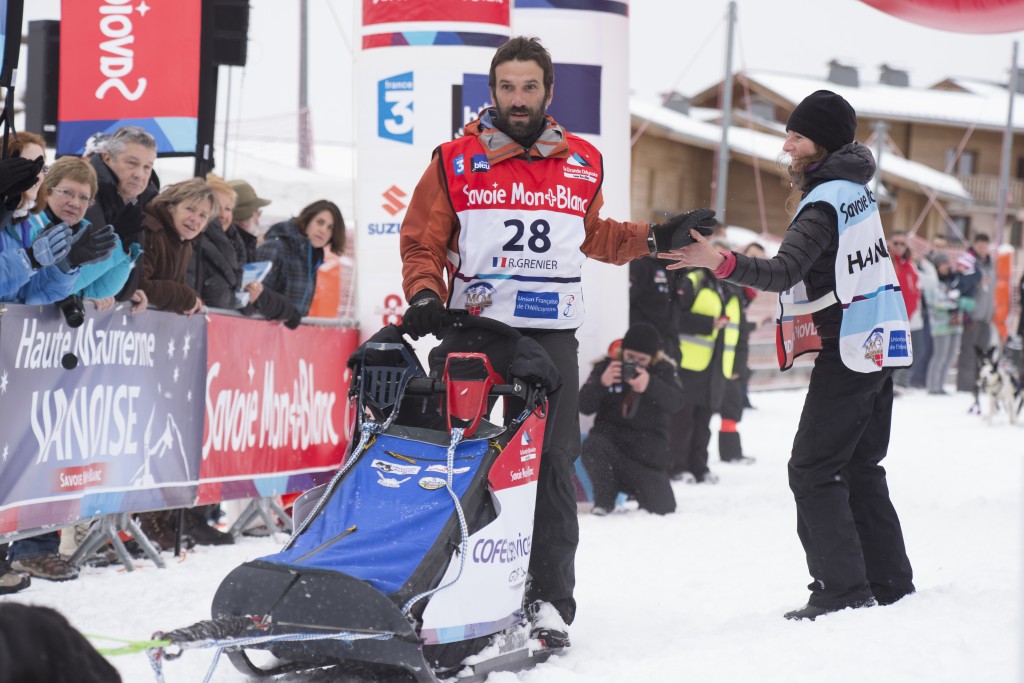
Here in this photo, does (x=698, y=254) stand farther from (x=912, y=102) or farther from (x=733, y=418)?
(x=912, y=102)

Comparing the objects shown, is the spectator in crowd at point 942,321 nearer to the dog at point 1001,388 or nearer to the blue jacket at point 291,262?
the dog at point 1001,388

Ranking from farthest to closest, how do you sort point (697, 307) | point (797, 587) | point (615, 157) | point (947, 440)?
point (947, 440) < point (697, 307) < point (615, 157) < point (797, 587)

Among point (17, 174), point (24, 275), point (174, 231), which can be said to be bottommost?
point (24, 275)

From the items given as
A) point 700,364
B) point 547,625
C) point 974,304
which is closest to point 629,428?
point 700,364

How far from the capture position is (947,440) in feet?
36.3

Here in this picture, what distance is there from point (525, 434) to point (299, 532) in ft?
2.37

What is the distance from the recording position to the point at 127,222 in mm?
5070

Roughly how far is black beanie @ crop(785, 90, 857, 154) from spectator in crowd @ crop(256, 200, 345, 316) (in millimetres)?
3510

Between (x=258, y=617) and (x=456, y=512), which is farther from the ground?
(x=456, y=512)

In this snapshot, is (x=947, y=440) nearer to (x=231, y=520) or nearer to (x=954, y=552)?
(x=954, y=552)

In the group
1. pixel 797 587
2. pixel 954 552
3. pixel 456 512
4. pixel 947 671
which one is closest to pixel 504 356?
pixel 456 512

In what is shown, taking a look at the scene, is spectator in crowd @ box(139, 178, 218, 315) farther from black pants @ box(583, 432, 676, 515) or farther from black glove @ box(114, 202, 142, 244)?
black pants @ box(583, 432, 676, 515)

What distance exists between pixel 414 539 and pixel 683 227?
1307 mm

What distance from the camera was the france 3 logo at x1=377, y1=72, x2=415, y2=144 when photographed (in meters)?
7.01
